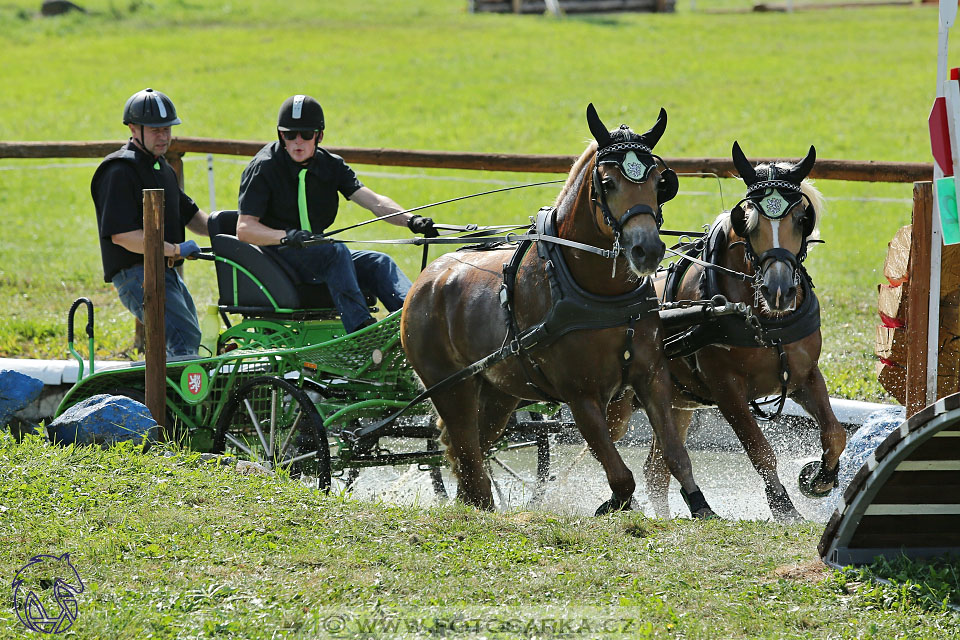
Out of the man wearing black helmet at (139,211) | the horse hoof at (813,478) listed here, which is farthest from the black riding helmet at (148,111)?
the horse hoof at (813,478)

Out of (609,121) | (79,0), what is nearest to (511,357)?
(609,121)

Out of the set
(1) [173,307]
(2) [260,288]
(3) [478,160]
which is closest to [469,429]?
(2) [260,288]

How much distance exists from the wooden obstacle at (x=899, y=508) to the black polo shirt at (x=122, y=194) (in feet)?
13.6

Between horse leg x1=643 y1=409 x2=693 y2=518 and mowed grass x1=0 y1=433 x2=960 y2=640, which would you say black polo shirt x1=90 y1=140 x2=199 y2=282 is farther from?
horse leg x1=643 y1=409 x2=693 y2=518

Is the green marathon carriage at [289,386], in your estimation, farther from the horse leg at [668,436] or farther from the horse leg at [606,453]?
the horse leg at [668,436]

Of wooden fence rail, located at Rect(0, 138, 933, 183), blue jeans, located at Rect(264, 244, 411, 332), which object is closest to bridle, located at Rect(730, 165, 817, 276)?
wooden fence rail, located at Rect(0, 138, 933, 183)

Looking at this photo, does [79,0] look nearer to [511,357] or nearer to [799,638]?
[511,357]

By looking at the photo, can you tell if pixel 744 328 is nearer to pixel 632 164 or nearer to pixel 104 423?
pixel 632 164

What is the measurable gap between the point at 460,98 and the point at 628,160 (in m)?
16.5

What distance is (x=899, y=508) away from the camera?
4.00m

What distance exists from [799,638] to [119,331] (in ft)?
23.5

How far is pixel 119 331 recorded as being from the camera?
30.7 ft

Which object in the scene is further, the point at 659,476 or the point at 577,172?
the point at 659,476

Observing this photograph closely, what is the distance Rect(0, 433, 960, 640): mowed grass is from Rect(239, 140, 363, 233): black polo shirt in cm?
178
